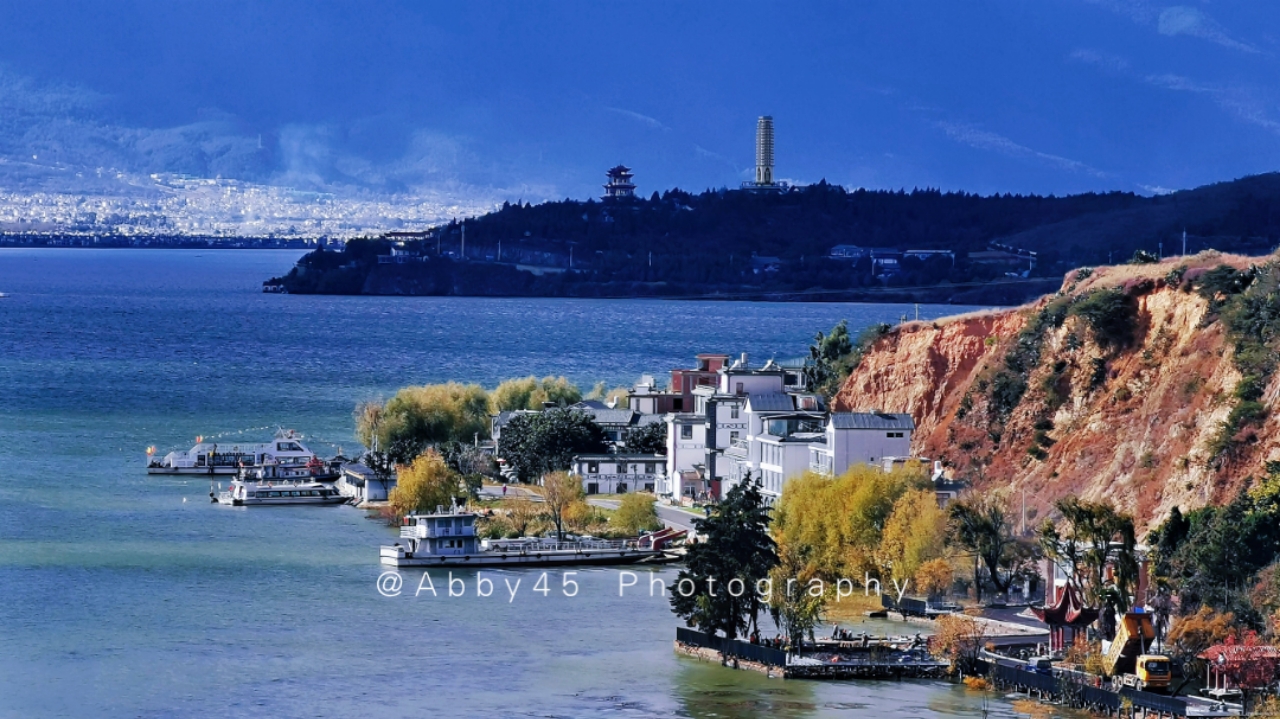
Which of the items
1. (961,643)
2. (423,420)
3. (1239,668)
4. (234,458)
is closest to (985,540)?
(961,643)

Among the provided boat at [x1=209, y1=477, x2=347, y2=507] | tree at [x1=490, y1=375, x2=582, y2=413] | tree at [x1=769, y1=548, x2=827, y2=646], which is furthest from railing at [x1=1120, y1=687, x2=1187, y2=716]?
tree at [x1=490, y1=375, x2=582, y2=413]

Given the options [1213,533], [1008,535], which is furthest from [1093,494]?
[1213,533]

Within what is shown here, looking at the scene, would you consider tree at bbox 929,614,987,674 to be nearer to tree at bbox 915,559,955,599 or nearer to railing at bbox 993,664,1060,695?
railing at bbox 993,664,1060,695

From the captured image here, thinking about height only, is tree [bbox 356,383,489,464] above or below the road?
above

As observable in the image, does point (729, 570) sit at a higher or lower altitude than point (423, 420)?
lower

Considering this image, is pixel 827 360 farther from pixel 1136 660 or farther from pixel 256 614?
pixel 1136 660

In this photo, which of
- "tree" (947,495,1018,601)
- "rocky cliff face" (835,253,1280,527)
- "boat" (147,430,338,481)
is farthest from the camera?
"boat" (147,430,338,481)

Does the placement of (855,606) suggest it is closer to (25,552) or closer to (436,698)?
(436,698)
